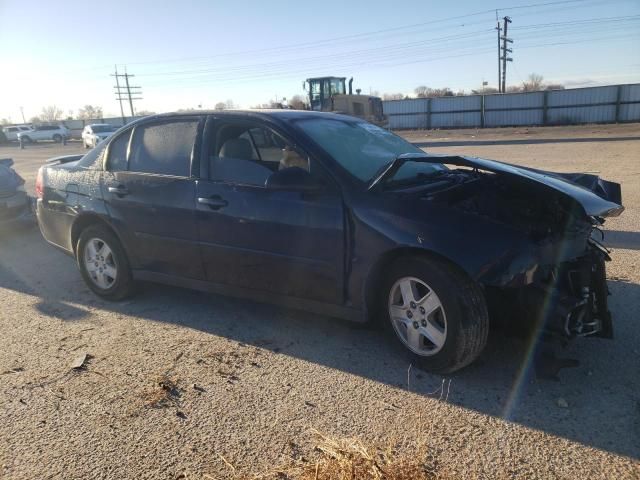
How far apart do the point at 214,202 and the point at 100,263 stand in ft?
5.29

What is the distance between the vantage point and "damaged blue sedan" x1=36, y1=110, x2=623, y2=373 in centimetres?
320

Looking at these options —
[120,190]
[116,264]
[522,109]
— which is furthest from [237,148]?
[522,109]

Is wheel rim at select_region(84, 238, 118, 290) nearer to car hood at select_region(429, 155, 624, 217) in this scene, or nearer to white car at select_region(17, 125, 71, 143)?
car hood at select_region(429, 155, 624, 217)

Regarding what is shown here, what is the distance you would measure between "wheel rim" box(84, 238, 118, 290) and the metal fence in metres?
35.5

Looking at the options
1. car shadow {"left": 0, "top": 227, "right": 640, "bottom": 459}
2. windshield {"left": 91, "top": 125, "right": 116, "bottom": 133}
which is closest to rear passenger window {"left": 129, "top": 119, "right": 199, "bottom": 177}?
car shadow {"left": 0, "top": 227, "right": 640, "bottom": 459}

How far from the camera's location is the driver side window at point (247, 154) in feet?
13.3

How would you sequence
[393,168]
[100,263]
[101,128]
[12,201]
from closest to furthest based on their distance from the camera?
[393,168]
[100,263]
[12,201]
[101,128]

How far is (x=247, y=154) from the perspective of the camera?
14.1 ft

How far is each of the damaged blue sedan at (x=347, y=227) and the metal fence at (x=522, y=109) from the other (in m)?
34.2

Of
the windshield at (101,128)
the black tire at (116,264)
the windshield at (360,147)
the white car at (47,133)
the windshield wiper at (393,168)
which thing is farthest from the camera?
the white car at (47,133)

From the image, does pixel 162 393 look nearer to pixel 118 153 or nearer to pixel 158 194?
pixel 158 194

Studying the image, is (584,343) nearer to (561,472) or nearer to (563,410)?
(563,410)

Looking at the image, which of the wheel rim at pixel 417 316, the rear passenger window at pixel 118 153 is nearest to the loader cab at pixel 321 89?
the rear passenger window at pixel 118 153

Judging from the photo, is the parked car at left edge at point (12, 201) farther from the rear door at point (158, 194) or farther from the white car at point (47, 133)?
the white car at point (47, 133)
